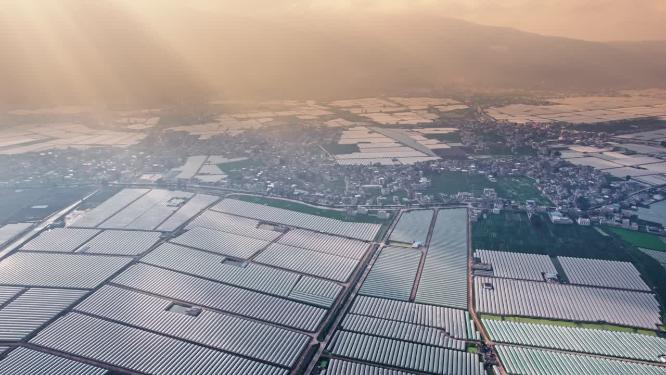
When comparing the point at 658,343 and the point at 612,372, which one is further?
the point at 658,343

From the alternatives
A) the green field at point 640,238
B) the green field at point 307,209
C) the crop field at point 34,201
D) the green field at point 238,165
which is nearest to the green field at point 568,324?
the green field at point 640,238

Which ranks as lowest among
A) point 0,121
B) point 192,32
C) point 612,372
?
point 612,372

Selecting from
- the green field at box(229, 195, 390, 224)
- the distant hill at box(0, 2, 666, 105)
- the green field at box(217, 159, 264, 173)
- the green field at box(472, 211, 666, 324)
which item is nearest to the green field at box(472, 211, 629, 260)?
the green field at box(472, 211, 666, 324)

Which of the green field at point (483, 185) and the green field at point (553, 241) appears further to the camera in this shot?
the green field at point (483, 185)

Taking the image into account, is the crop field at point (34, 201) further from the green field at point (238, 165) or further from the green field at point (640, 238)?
the green field at point (640, 238)

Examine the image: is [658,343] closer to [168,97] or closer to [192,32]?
[168,97]

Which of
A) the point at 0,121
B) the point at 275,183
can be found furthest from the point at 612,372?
the point at 0,121

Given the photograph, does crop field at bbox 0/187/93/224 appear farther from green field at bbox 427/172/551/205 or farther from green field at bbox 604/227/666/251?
green field at bbox 604/227/666/251
